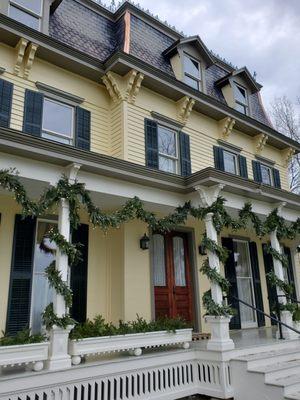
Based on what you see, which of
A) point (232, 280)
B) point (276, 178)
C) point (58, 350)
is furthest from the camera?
point (276, 178)

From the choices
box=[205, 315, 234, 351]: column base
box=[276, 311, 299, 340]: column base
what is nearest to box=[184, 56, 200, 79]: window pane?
box=[276, 311, 299, 340]: column base

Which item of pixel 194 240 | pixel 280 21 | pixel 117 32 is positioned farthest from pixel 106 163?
pixel 280 21

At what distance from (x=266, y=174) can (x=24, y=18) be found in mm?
7969

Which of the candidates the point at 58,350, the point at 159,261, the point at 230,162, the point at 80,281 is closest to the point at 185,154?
the point at 230,162

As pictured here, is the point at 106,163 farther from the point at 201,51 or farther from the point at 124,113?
the point at 201,51

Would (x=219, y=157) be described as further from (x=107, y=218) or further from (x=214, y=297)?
(x=107, y=218)

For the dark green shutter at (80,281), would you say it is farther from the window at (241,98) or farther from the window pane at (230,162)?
the window at (241,98)

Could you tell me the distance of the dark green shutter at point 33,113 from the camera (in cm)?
699

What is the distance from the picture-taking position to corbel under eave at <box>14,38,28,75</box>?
6986 mm

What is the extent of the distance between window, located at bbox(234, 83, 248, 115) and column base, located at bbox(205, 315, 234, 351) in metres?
6.99

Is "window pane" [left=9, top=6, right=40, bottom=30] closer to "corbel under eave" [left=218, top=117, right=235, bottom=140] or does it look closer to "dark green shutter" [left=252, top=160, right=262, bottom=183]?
"corbel under eave" [left=218, top=117, right=235, bottom=140]

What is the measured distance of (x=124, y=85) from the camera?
8.20 meters

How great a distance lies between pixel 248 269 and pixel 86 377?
620cm

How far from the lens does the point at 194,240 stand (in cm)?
850
